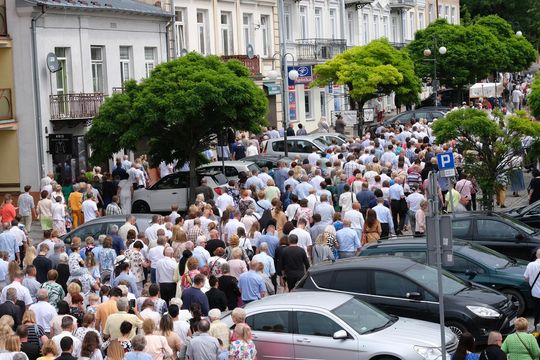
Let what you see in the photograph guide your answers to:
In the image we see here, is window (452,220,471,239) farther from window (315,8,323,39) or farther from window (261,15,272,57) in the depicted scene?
window (315,8,323,39)

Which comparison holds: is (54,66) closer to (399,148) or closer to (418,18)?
(399,148)

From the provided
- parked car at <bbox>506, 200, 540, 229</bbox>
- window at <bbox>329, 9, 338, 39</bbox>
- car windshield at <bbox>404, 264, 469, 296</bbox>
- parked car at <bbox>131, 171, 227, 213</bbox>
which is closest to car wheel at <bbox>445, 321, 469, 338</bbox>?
car windshield at <bbox>404, 264, 469, 296</bbox>

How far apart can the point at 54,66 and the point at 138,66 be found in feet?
20.8

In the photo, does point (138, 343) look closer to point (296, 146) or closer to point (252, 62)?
point (296, 146)

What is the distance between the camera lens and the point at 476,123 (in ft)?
92.3

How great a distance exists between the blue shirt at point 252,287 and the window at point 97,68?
21285 millimetres

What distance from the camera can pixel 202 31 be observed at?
4800 cm

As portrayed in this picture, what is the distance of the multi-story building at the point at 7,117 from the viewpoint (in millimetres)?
36188

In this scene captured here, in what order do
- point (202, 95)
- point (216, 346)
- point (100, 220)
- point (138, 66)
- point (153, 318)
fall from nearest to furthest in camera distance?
point (216, 346) → point (153, 318) → point (100, 220) → point (202, 95) → point (138, 66)

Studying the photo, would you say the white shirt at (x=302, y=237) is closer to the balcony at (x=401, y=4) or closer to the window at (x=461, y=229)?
the window at (x=461, y=229)

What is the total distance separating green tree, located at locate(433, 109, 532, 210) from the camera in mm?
28203

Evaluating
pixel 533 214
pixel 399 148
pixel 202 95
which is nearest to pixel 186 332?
pixel 533 214

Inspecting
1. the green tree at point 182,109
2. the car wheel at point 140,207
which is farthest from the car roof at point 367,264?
the car wheel at point 140,207

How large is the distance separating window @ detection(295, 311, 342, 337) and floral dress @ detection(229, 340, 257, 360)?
141 cm
